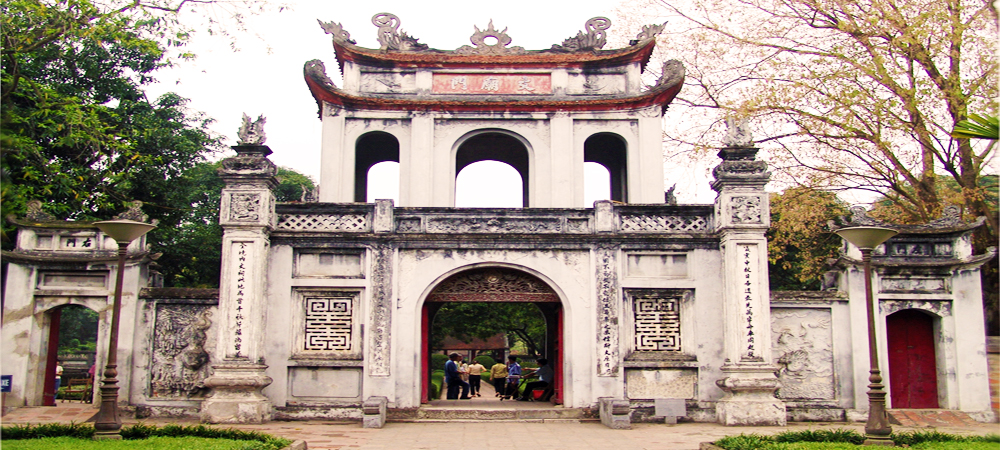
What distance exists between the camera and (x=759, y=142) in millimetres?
18078

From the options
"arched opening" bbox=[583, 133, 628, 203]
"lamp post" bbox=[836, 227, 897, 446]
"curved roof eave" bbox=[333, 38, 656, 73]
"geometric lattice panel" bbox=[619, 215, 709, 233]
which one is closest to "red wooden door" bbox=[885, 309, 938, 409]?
"geometric lattice panel" bbox=[619, 215, 709, 233]

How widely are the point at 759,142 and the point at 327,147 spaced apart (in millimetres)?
9757

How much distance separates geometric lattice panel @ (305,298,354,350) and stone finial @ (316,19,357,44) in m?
5.78

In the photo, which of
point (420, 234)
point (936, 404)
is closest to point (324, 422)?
point (420, 234)

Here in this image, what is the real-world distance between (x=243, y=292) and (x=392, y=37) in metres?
6.55

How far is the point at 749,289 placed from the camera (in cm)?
1265

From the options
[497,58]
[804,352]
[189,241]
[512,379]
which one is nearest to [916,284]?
[804,352]

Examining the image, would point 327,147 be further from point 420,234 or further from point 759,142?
point 759,142

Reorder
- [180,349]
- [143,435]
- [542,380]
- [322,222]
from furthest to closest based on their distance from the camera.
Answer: [542,380], [322,222], [180,349], [143,435]

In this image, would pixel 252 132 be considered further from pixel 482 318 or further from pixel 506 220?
pixel 482 318

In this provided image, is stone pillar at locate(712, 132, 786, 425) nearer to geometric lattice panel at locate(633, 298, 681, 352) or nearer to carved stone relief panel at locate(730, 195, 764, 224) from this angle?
carved stone relief panel at locate(730, 195, 764, 224)

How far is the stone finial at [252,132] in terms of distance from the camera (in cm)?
1330

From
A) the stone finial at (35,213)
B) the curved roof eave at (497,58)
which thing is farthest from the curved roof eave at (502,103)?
the stone finial at (35,213)

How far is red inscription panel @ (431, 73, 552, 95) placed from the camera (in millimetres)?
16156
